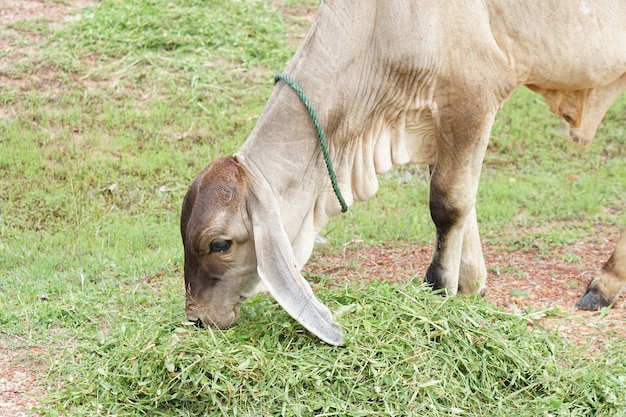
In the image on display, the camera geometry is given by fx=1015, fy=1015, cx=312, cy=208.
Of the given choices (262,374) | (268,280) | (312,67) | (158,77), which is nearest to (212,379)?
(262,374)

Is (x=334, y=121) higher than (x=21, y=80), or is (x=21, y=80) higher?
(x=334, y=121)

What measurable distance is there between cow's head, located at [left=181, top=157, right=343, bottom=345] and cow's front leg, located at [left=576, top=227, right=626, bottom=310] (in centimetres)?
184

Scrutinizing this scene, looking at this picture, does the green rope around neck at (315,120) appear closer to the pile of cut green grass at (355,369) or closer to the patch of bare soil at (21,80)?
the pile of cut green grass at (355,369)

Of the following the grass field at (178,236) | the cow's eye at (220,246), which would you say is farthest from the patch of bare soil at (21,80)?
the cow's eye at (220,246)

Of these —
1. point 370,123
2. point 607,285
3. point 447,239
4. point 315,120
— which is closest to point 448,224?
point 447,239

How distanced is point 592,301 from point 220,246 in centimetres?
217

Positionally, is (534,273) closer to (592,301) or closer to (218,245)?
(592,301)

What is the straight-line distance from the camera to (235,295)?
4.28 meters

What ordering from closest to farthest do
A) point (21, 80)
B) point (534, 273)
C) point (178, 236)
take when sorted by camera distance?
1. point (534, 273)
2. point (178, 236)
3. point (21, 80)

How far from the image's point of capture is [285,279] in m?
3.98

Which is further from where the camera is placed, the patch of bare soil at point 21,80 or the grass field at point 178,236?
the patch of bare soil at point 21,80

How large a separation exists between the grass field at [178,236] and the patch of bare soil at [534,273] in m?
0.14

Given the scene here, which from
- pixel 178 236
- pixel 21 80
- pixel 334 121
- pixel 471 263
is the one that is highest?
pixel 334 121

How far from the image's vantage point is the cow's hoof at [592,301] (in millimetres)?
5234
